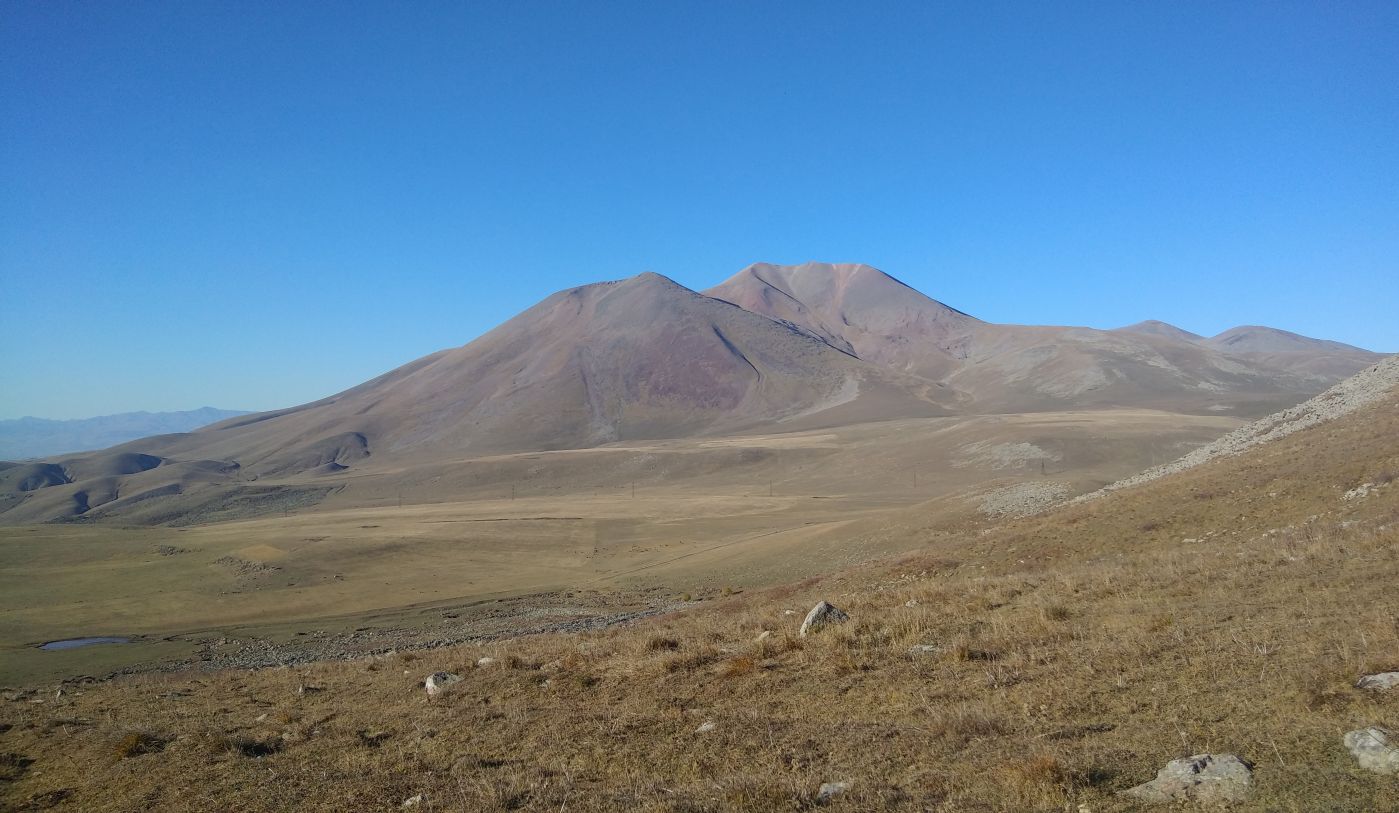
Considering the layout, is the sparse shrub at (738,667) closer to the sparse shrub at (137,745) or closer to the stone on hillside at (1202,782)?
the stone on hillside at (1202,782)

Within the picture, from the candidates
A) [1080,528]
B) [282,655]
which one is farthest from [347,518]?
[1080,528]

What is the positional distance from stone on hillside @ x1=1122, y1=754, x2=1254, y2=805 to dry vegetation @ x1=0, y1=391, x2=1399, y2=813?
17 cm

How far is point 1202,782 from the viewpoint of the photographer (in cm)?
563

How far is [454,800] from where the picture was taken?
7242mm

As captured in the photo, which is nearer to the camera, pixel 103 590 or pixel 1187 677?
pixel 1187 677

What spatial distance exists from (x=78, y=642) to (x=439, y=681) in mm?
36629

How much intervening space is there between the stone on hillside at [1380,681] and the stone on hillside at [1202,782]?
7.45 ft

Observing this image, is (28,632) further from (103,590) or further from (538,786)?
(538,786)

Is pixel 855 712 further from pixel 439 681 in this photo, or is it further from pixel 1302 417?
pixel 1302 417

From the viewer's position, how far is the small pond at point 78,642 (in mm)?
35906

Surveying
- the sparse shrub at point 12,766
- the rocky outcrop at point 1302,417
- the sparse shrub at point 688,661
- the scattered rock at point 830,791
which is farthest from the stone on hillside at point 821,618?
the rocky outcrop at point 1302,417

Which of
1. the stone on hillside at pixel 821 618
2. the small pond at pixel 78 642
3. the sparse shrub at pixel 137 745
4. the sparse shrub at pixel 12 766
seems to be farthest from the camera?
the small pond at pixel 78 642

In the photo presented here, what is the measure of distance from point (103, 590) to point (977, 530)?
55.0 meters

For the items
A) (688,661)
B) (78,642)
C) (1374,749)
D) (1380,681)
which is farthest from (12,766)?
(78,642)
